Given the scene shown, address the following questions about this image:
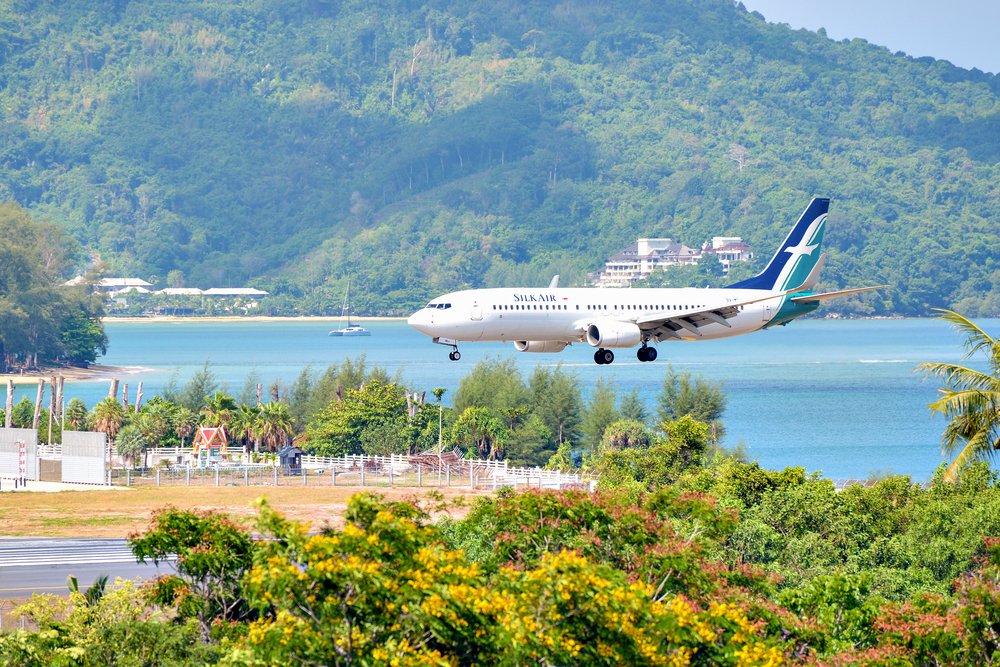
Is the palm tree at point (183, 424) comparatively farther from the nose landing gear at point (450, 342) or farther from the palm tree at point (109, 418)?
the nose landing gear at point (450, 342)

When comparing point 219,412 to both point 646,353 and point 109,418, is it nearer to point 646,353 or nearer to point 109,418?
point 109,418

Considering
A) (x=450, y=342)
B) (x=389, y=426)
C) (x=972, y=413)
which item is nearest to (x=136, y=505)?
(x=450, y=342)

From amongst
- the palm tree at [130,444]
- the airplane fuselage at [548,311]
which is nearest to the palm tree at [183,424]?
the palm tree at [130,444]

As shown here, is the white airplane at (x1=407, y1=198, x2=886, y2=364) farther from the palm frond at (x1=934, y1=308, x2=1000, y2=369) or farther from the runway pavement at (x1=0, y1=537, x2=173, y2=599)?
the palm frond at (x1=934, y1=308, x2=1000, y2=369)

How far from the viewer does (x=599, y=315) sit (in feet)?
249

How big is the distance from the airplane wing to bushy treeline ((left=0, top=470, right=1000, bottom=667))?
98.5 ft

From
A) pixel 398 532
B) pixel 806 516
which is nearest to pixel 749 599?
pixel 398 532

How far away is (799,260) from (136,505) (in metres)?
42.6

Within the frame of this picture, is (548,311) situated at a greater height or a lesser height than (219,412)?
greater

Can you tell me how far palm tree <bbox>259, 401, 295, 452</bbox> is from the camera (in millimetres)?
124000

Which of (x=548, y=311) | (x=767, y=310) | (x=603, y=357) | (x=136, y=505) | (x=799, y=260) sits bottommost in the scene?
(x=136, y=505)

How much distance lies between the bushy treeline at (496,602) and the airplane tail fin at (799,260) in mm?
45186

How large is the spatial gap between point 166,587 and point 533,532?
8406mm

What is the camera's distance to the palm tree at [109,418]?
122 m
